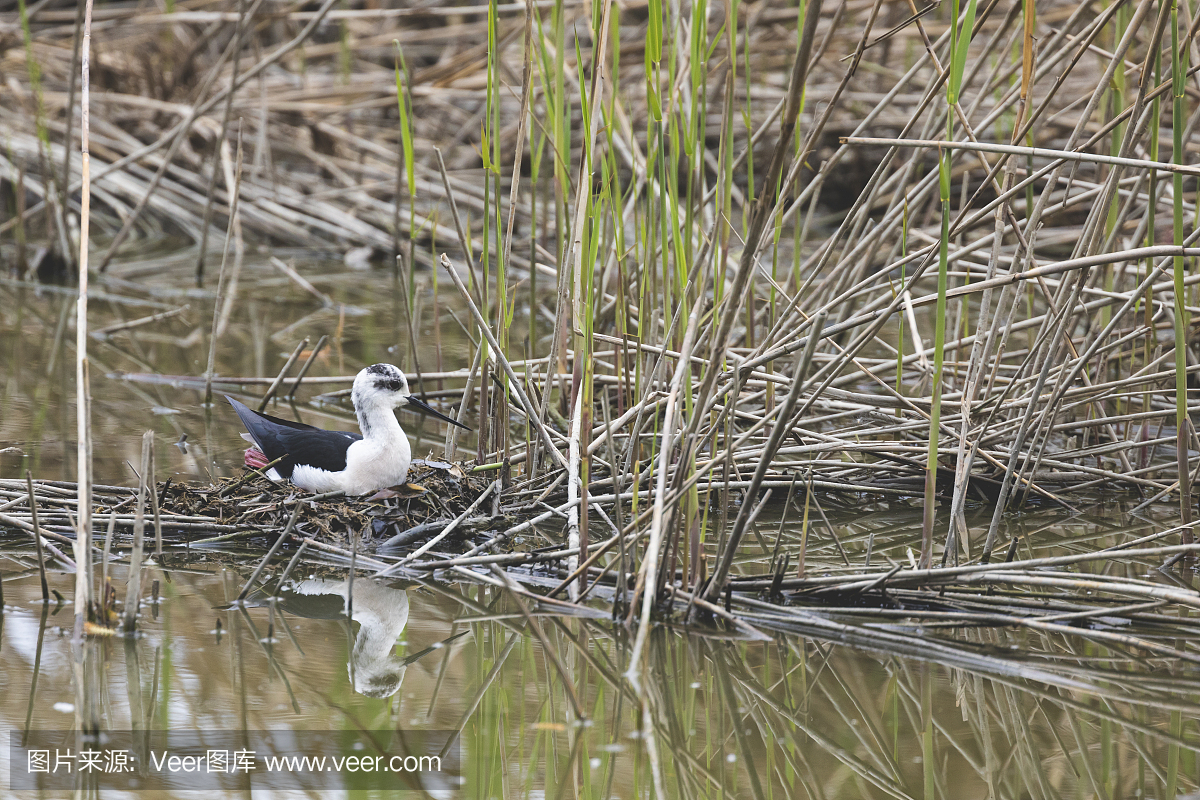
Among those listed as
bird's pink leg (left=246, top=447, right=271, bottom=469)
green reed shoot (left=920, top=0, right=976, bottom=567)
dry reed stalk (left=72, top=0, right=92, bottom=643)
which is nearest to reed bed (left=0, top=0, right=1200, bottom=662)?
green reed shoot (left=920, top=0, right=976, bottom=567)

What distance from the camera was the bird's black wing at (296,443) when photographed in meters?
3.57

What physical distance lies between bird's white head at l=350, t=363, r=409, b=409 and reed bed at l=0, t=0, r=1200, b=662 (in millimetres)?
296

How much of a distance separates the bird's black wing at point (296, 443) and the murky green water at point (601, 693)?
42cm

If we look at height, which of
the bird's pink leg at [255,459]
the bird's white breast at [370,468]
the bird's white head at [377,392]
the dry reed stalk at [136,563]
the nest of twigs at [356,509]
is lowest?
the dry reed stalk at [136,563]

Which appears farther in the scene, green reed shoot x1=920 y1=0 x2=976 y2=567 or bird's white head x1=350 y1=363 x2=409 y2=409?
bird's white head x1=350 y1=363 x2=409 y2=409

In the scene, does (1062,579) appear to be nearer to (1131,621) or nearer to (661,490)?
(1131,621)

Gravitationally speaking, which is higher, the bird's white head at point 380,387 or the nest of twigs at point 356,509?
the bird's white head at point 380,387

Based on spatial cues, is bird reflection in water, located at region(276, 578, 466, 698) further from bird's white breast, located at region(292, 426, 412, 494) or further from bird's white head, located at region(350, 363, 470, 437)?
bird's white head, located at region(350, 363, 470, 437)

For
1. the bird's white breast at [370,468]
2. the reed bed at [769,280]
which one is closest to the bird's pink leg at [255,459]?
the bird's white breast at [370,468]

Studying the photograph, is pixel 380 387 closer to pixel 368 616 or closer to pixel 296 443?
pixel 296 443

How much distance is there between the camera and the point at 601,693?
256 centimetres

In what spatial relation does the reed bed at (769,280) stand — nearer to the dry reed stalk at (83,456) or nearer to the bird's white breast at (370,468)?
the bird's white breast at (370,468)

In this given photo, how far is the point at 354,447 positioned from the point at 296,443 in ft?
0.86

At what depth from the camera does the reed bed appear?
273 centimetres
